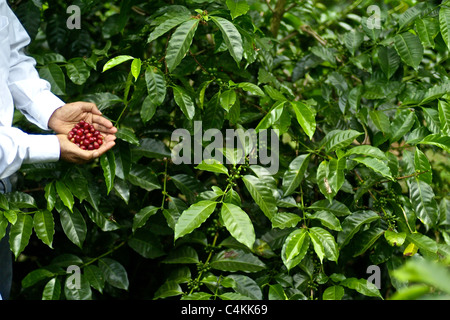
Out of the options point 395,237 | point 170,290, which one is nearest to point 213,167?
point 170,290

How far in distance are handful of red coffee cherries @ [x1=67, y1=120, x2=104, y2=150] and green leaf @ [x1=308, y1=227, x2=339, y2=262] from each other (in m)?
0.73

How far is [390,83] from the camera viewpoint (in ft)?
6.08

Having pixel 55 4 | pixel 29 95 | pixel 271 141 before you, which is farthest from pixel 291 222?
pixel 55 4

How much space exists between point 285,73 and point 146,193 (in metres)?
0.95

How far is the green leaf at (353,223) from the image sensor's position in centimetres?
160

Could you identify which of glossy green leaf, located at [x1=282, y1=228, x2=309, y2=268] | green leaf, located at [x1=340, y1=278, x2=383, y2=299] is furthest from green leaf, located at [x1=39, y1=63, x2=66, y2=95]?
green leaf, located at [x1=340, y1=278, x2=383, y2=299]

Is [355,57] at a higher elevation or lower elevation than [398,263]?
higher

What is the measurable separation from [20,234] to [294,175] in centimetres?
88

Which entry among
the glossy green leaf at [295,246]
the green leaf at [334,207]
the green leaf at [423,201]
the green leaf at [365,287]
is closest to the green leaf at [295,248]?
the glossy green leaf at [295,246]

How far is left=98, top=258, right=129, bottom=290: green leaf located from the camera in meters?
1.81

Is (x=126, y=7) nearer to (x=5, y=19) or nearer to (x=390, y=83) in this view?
(x=5, y=19)

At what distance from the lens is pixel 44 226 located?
5.21ft

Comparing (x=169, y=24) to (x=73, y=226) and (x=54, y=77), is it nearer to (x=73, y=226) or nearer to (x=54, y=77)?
(x=54, y=77)
